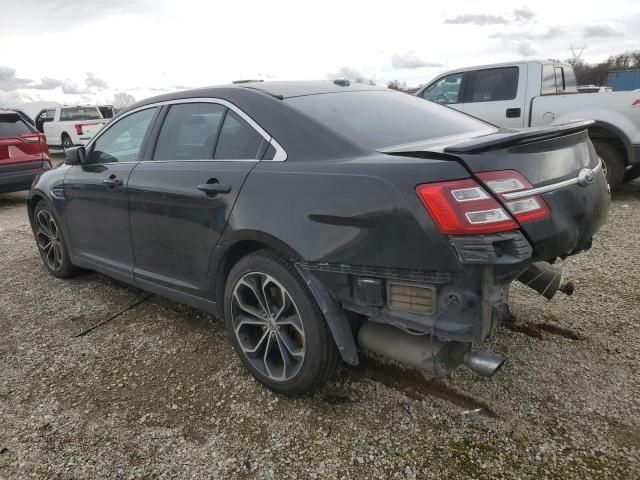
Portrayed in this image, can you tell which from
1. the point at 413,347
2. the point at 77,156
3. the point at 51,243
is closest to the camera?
the point at 413,347

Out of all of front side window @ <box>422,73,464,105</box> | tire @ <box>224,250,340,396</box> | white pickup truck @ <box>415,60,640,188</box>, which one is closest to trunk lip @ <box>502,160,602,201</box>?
tire @ <box>224,250,340,396</box>

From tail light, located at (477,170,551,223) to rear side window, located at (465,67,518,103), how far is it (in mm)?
5661

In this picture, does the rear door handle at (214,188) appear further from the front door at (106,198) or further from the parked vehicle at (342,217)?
the front door at (106,198)

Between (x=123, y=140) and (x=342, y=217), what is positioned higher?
(x=123, y=140)

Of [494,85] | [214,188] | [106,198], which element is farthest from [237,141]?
[494,85]

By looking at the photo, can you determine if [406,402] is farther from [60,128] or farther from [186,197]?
[60,128]

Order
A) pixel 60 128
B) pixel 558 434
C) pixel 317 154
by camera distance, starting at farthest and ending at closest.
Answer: pixel 60 128, pixel 317 154, pixel 558 434

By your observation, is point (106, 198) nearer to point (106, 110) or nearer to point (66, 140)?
point (66, 140)

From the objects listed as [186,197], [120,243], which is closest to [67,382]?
[120,243]

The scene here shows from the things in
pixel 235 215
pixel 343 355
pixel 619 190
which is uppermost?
pixel 235 215

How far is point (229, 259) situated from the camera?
108 inches

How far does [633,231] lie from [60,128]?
17047 mm

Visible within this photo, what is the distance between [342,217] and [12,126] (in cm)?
832

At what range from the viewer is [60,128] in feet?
54.9
